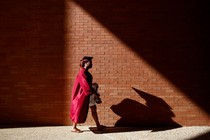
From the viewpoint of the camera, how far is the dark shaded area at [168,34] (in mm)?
6930

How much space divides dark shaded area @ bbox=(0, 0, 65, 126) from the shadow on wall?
1.62 m

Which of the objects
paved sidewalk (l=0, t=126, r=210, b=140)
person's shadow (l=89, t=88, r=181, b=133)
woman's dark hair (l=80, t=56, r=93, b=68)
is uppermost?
woman's dark hair (l=80, t=56, r=93, b=68)

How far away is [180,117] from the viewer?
7.04m

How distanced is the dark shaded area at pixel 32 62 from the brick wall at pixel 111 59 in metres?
0.02

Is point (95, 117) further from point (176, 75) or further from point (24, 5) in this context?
point (24, 5)

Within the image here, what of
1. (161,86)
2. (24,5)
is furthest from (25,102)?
(161,86)

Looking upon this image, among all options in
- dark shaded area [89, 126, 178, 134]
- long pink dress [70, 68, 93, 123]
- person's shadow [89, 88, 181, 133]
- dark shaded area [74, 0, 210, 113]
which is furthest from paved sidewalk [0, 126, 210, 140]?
dark shaded area [74, 0, 210, 113]

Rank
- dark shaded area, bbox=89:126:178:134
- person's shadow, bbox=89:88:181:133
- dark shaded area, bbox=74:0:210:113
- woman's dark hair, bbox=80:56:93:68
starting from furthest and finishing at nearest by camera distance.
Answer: person's shadow, bbox=89:88:181:133 < dark shaded area, bbox=74:0:210:113 < dark shaded area, bbox=89:126:178:134 < woman's dark hair, bbox=80:56:93:68

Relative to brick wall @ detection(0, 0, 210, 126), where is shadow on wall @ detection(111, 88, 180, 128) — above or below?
below

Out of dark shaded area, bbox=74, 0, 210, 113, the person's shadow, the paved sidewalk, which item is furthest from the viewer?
the person's shadow

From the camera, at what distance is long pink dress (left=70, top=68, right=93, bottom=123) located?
634 centimetres

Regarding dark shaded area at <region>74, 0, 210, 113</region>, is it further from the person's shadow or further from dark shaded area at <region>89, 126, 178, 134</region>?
dark shaded area at <region>89, 126, 178, 134</region>

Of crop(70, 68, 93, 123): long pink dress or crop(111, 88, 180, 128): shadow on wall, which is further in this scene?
crop(111, 88, 180, 128): shadow on wall

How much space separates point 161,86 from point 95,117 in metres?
1.77
